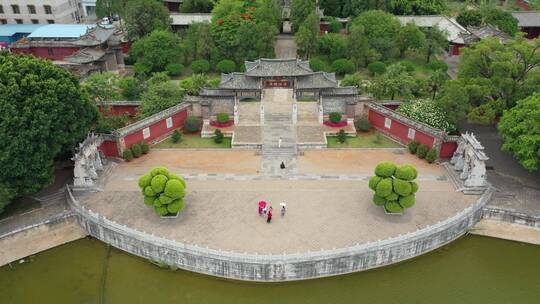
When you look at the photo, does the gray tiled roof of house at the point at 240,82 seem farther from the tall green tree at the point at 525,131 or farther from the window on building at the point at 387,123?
the tall green tree at the point at 525,131

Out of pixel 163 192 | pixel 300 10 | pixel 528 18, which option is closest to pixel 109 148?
pixel 163 192

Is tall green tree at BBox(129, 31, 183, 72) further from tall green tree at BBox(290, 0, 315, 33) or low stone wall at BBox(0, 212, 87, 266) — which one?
low stone wall at BBox(0, 212, 87, 266)

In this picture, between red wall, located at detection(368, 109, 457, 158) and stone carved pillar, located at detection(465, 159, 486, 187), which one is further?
red wall, located at detection(368, 109, 457, 158)

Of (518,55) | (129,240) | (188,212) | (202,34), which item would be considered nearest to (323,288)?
(188,212)

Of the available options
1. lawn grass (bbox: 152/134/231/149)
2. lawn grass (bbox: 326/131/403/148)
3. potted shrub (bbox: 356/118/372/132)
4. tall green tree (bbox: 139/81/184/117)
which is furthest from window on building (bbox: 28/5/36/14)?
potted shrub (bbox: 356/118/372/132)

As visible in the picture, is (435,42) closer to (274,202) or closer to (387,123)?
(387,123)
